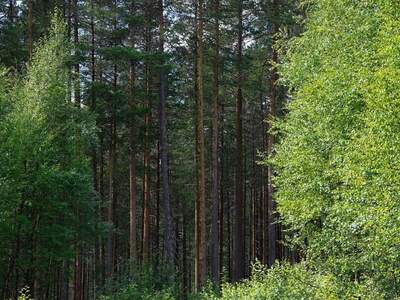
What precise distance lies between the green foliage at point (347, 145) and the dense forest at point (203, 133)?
0.15 ft

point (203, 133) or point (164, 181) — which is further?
point (164, 181)

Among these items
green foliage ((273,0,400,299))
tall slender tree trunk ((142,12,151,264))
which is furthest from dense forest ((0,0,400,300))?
tall slender tree trunk ((142,12,151,264))

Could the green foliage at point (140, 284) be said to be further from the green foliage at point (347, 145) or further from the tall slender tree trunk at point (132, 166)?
the green foliage at point (347, 145)

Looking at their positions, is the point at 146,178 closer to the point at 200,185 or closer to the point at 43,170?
Result: the point at 200,185

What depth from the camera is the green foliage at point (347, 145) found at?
9.64 metres

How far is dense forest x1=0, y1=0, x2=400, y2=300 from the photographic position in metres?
10.9

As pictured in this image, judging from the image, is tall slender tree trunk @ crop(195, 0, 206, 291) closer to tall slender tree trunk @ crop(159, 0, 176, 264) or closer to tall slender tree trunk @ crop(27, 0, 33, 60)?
tall slender tree trunk @ crop(159, 0, 176, 264)

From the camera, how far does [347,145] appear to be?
1230cm

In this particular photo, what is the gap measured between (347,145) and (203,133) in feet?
36.0

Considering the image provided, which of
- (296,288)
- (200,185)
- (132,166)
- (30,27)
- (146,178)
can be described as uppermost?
(30,27)

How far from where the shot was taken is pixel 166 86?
1083 inches

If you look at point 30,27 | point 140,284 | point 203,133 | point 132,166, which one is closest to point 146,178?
point 132,166

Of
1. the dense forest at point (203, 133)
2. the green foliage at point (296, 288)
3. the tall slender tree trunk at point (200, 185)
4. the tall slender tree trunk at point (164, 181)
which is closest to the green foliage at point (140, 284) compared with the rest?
the dense forest at point (203, 133)

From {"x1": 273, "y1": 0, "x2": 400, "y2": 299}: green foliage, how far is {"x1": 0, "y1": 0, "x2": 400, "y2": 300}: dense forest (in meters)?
0.04
